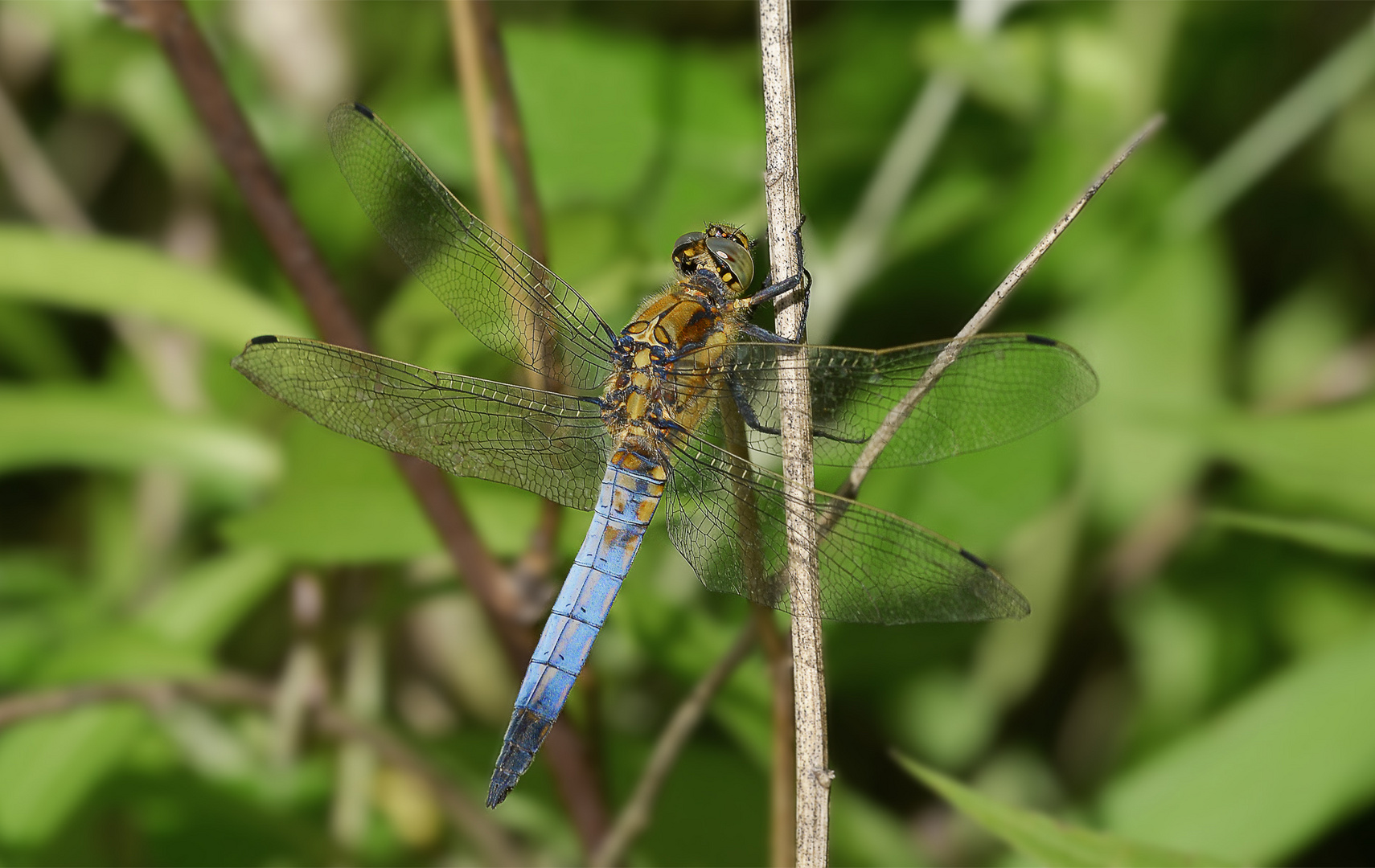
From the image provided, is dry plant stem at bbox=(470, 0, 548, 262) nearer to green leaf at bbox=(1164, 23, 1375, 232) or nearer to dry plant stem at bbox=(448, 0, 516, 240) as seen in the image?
dry plant stem at bbox=(448, 0, 516, 240)

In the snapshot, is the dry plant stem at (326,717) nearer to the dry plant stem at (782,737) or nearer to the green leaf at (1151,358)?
the dry plant stem at (782,737)

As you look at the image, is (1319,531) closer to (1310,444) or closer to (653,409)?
(1310,444)

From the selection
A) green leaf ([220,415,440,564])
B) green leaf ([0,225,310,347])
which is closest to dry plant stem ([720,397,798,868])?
green leaf ([220,415,440,564])

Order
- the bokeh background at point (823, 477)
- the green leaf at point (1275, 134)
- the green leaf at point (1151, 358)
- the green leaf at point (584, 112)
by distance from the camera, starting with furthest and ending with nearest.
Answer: the green leaf at point (1151, 358)
the green leaf at point (1275, 134)
the green leaf at point (584, 112)
the bokeh background at point (823, 477)

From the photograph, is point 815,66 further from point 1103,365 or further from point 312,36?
point 312,36

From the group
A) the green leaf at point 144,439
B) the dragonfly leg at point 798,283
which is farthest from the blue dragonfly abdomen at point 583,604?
the green leaf at point 144,439

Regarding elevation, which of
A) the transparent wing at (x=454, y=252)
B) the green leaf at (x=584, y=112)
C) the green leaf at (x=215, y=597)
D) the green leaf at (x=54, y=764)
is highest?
the green leaf at (x=584, y=112)

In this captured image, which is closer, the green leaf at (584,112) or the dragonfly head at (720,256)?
the dragonfly head at (720,256)
